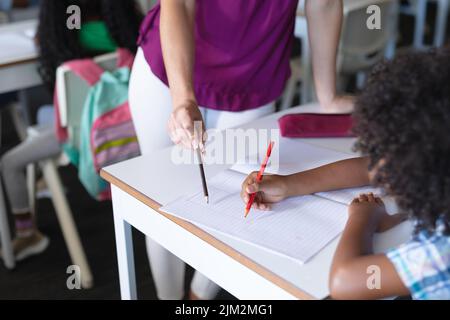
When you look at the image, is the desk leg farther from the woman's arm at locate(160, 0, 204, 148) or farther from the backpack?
the backpack

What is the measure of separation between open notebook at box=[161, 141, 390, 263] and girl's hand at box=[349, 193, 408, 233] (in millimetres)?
32

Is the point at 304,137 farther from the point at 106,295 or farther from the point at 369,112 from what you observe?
the point at 106,295

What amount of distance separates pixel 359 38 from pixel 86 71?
5.07 feet

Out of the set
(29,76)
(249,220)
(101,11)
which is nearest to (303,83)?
(101,11)

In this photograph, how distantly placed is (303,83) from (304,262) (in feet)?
7.18

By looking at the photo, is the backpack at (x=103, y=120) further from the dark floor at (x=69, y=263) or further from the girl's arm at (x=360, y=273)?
the girl's arm at (x=360, y=273)

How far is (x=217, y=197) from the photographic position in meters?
1.20

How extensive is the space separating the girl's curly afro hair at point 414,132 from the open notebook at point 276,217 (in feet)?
0.55

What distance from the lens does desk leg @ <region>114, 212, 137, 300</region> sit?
1407 mm

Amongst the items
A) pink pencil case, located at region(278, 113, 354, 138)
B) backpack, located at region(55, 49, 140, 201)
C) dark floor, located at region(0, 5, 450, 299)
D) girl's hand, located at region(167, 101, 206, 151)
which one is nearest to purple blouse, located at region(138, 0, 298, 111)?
pink pencil case, located at region(278, 113, 354, 138)

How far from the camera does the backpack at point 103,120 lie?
6.33 feet

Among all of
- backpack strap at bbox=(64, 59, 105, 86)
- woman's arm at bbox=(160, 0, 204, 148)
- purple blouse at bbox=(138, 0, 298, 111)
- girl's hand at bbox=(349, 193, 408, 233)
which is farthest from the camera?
backpack strap at bbox=(64, 59, 105, 86)

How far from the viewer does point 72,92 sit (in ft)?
6.45

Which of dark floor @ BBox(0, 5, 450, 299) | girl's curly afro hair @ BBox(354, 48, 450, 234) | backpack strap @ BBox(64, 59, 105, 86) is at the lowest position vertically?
dark floor @ BBox(0, 5, 450, 299)
